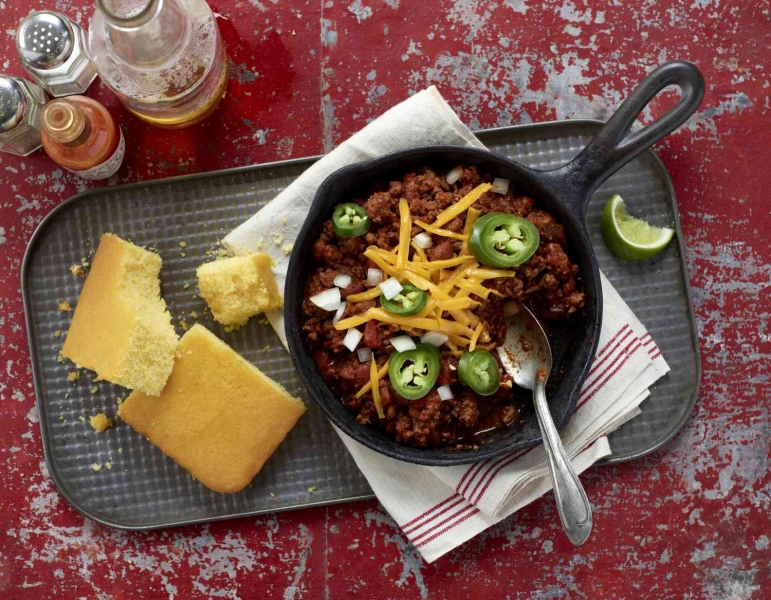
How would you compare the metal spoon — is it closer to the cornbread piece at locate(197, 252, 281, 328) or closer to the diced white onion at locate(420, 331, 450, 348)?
the diced white onion at locate(420, 331, 450, 348)

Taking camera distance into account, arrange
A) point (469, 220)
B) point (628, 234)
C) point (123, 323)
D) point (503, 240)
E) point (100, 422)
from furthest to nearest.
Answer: point (100, 422)
point (628, 234)
point (123, 323)
point (469, 220)
point (503, 240)

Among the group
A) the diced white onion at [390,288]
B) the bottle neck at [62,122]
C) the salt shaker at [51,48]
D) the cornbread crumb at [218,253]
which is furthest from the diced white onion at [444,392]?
the salt shaker at [51,48]

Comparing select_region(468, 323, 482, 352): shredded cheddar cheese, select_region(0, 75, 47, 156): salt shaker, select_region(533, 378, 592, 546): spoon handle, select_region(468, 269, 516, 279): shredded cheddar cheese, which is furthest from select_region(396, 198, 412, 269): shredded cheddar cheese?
select_region(0, 75, 47, 156): salt shaker

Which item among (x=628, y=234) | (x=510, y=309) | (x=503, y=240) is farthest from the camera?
(x=628, y=234)

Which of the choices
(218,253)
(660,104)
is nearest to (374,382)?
(218,253)

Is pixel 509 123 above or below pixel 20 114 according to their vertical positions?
above

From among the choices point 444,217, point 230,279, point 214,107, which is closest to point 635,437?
point 444,217

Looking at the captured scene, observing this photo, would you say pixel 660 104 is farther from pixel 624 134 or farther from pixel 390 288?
pixel 390 288
